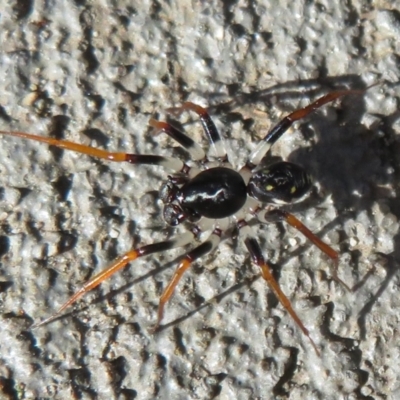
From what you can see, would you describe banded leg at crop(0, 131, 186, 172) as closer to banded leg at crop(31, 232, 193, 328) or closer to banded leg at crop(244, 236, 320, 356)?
banded leg at crop(31, 232, 193, 328)

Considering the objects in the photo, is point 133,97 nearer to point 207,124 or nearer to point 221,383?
point 207,124

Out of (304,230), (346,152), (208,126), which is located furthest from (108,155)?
(346,152)

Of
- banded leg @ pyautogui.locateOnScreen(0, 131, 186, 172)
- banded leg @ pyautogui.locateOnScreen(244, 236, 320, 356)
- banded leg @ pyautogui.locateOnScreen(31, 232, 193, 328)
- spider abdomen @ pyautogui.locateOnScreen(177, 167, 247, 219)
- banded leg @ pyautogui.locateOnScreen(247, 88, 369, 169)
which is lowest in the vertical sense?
banded leg @ pyautogui.locateOnScreen(244, 236, 320, 356)

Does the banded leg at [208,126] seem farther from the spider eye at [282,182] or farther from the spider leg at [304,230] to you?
the spider leg at [304,230]

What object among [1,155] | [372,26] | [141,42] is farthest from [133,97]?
[372,26]

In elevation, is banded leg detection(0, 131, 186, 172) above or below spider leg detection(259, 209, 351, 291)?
above

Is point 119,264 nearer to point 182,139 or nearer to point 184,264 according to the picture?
point 184,264

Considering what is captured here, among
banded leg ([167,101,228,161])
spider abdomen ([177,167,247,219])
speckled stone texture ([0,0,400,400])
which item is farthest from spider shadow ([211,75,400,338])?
spider abdomen ([177,167,247,219])
